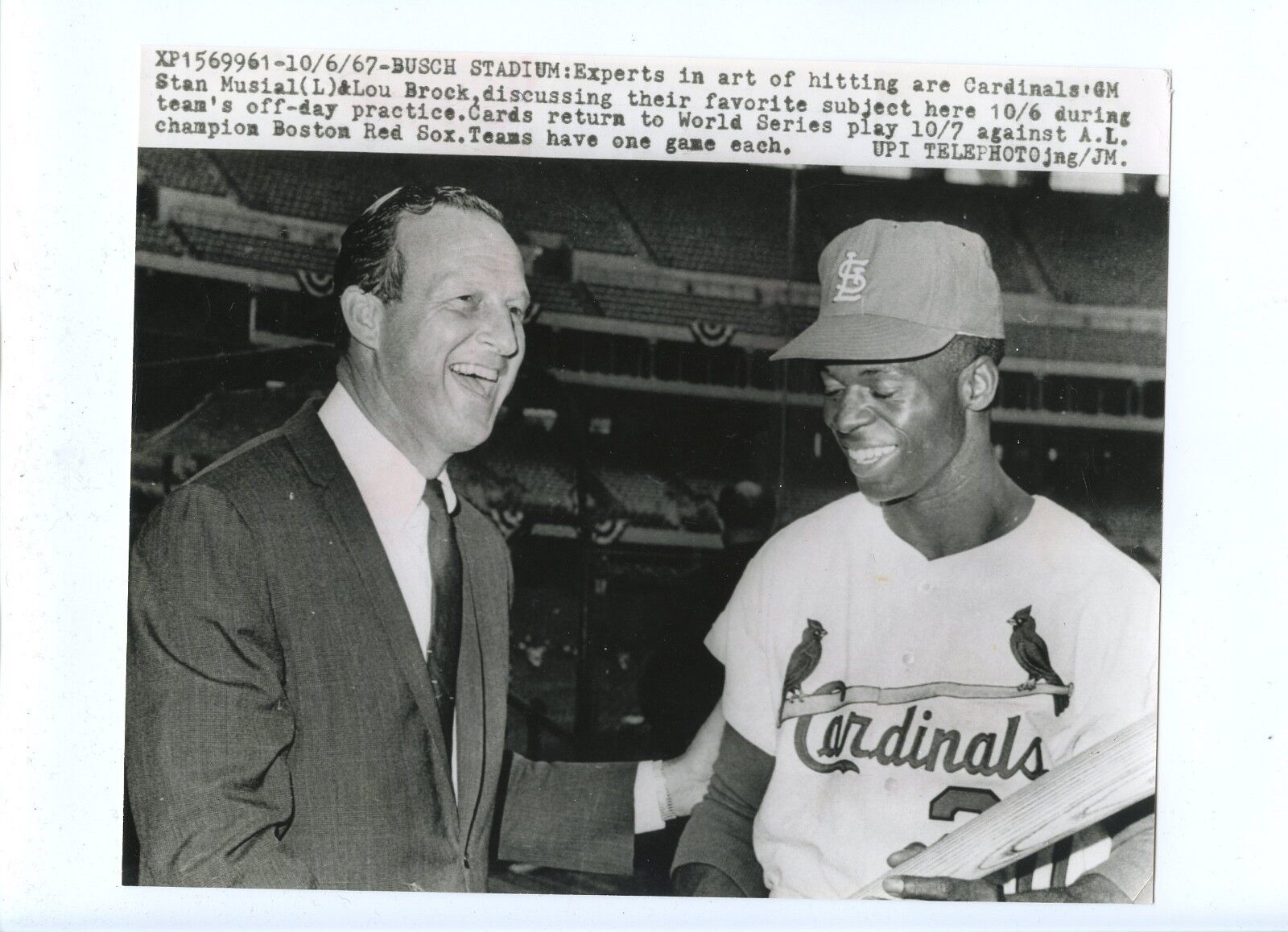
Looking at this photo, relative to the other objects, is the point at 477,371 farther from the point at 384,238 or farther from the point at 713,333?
the point at 713,333

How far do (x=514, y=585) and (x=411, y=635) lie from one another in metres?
0.26

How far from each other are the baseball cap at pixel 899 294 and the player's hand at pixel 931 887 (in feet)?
3.76

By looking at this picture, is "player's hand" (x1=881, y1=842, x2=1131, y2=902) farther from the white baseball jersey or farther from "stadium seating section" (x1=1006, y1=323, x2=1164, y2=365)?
"stadium seating section" (x1=1006, y1=323, x2=1164, y2=365)

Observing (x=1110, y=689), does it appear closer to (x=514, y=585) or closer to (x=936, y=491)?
(x=936, y=491)

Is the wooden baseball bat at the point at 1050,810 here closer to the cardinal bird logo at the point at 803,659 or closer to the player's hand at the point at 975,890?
the player's hand at the point at 975,890

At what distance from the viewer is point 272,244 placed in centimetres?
281

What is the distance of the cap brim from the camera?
273 cm

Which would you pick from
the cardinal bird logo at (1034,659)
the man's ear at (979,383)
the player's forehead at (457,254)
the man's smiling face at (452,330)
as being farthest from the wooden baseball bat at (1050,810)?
the player's forehead at (457,254)

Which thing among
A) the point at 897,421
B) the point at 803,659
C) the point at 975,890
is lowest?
the point at 975,890

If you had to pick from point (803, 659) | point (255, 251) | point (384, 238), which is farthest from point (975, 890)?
point (255, 251)

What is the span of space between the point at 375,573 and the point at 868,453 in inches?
45.9

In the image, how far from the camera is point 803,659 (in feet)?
9.04

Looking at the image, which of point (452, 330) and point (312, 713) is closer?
point (312, 713)

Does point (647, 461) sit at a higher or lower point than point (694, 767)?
higher
